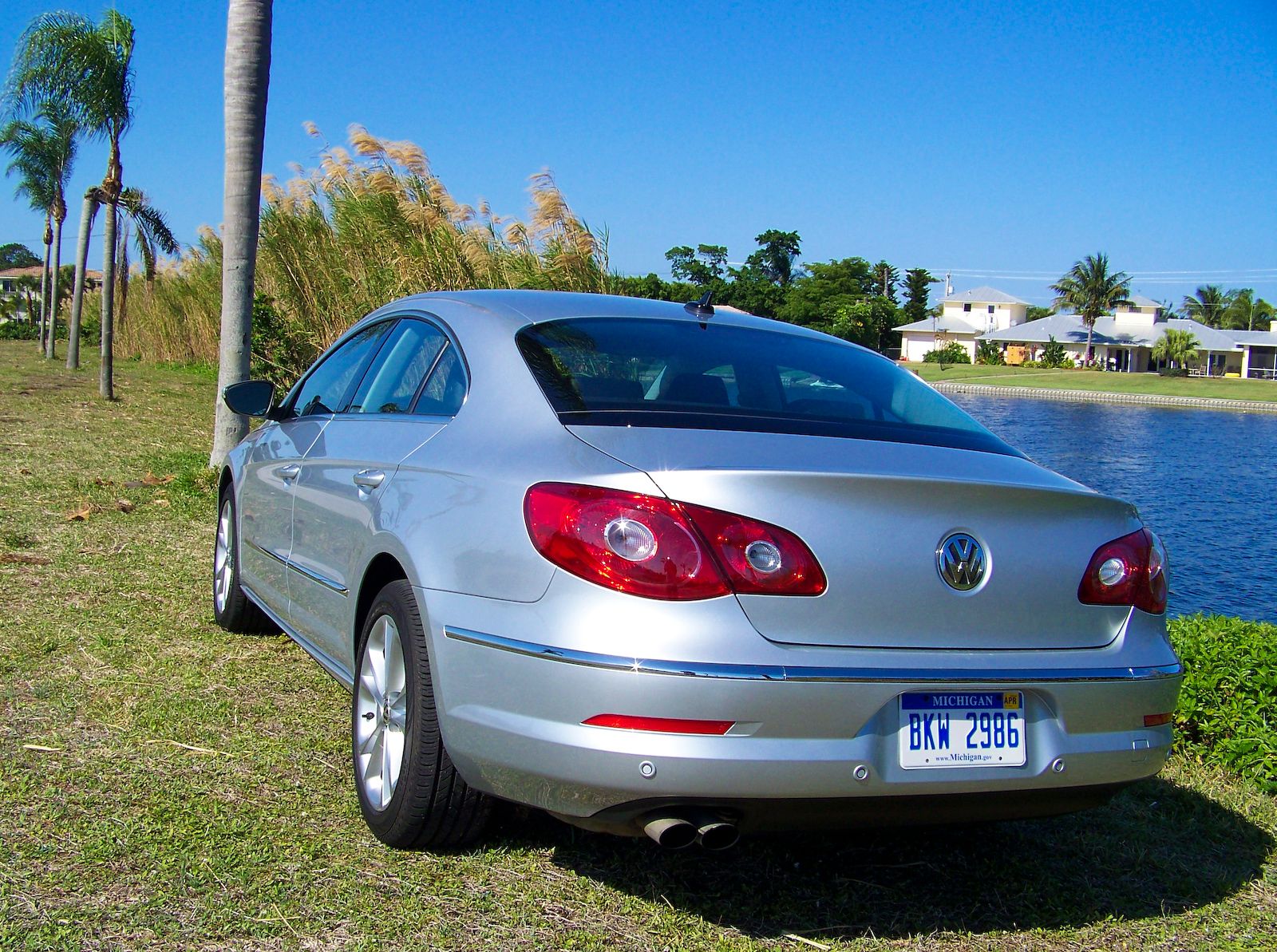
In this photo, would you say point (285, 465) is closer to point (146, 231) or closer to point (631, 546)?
point (631, 546)

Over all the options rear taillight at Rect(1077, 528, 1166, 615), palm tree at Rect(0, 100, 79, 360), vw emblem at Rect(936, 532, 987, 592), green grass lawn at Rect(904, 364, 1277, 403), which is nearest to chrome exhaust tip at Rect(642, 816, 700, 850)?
vw emblem at Rect(936, 532, 987, 592)

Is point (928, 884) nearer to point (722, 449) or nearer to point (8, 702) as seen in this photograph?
point (722, 449)

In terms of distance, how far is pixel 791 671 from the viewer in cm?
254

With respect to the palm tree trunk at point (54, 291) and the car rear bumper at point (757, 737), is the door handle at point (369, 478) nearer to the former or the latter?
the car rear bumper at point (757, 737)

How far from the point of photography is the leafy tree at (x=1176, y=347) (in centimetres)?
7969

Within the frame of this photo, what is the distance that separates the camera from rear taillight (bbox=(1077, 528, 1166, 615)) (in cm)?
A: 290

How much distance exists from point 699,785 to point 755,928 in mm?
640

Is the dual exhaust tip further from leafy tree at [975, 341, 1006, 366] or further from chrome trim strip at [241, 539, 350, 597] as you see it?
leafy tree at [975, 341, 1006, 366]

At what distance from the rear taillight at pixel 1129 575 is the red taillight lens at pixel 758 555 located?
75 cm

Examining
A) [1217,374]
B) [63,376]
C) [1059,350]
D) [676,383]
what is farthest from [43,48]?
[1217,374]

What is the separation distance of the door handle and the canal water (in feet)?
8.72

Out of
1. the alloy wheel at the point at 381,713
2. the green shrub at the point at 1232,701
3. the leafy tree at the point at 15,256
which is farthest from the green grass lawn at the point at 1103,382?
the leafy tree at the point at 15,256

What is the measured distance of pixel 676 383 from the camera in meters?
3.39

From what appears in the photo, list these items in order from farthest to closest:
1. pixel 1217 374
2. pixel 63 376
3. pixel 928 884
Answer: pixel 1217 374 → pixel 63 376 → pixel 928 884
